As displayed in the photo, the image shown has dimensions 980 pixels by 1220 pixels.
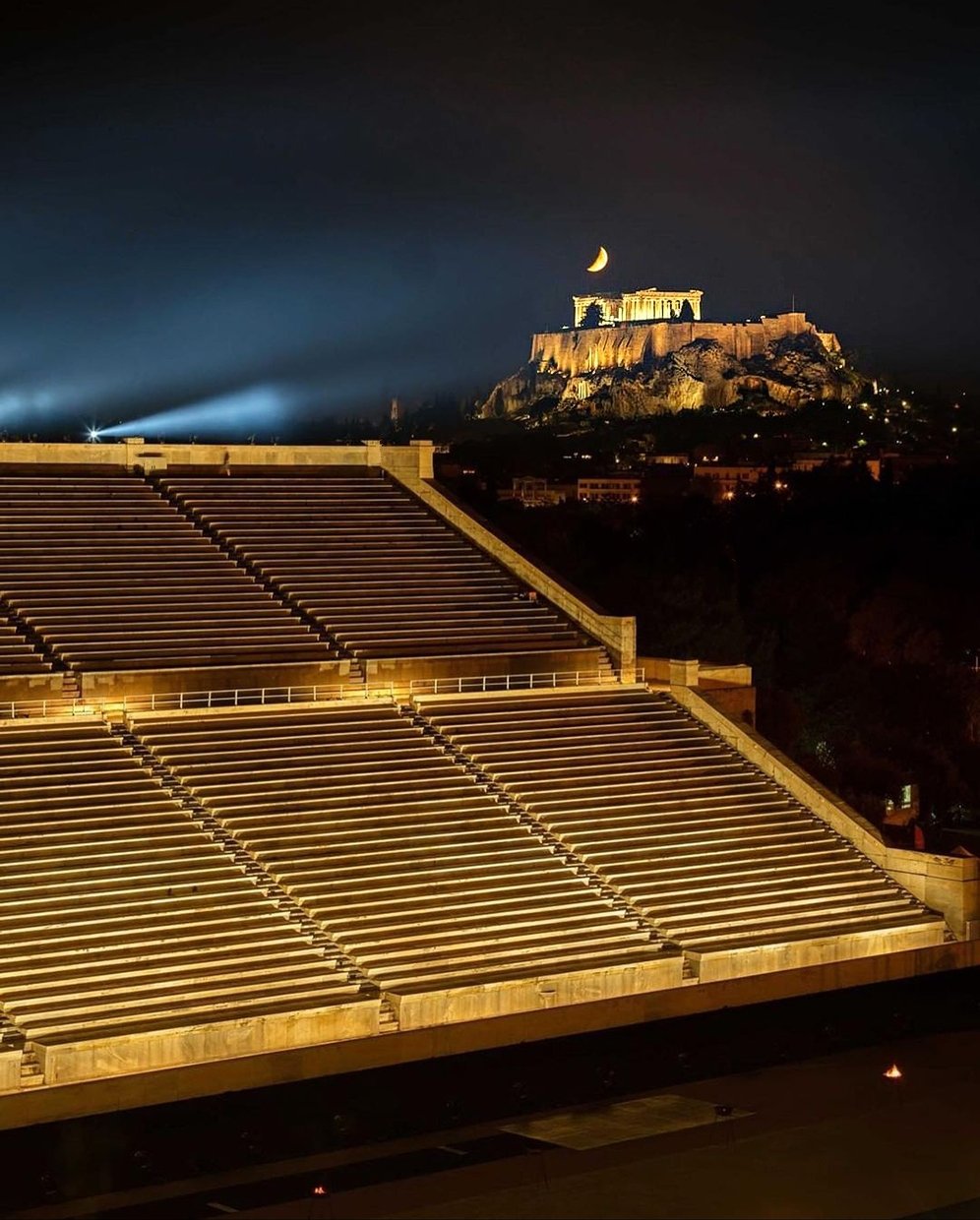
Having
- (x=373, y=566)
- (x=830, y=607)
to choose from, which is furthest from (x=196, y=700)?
(x=830, y=607)

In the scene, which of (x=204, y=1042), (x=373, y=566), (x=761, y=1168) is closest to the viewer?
(x=761, y=1168)

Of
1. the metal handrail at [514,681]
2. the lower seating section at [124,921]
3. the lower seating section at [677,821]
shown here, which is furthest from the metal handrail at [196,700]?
the lower seating section at [124,921]

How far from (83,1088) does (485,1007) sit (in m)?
4.39

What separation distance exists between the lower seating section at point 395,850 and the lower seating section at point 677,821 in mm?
644

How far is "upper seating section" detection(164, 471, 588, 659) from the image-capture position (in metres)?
28.5

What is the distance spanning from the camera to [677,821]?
24844 millimetres

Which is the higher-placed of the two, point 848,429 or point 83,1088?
point 848,429

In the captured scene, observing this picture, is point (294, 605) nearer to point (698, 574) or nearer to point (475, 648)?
point (475, 648)

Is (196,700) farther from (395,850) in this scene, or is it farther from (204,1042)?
(204,1042)

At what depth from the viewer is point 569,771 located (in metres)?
25.4

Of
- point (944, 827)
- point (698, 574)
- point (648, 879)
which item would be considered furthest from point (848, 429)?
point (648, 879)

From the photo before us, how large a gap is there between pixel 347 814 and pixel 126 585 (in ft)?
21.2

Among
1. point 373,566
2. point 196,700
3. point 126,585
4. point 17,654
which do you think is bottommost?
point 196,700

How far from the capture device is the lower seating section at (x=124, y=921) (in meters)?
18.5
